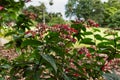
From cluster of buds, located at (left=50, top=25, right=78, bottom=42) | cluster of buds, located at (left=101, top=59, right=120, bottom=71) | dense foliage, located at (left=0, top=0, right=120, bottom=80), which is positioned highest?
cluster of buds, located at (left=50, top=25, right=78, bottom=42)

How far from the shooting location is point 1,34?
2.89m

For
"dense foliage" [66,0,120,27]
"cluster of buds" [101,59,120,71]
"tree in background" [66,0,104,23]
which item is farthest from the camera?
"tree in background" [66,0,104,23]

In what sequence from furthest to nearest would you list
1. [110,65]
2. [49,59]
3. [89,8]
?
1. [89,8]
2. [110,65]
3. [49,59]

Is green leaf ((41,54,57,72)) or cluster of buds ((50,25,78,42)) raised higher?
cluster of buds ((50,25,78,42))

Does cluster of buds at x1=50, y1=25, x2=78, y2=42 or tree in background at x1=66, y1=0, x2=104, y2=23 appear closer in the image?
cluster of buds at x1=50, y1=25, x2=78, y2=42

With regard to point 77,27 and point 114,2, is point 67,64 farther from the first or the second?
point 114,2

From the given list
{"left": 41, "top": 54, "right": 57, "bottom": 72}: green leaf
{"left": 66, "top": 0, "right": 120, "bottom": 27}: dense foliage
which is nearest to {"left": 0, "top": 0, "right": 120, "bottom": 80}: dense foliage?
{"left": 41, "top": 54, "right": 57, "bottom": 72}: green leaf

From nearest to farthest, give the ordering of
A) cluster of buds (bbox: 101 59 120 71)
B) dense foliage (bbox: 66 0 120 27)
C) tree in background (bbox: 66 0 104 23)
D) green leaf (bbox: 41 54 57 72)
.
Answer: green leaf (bbox: 41 54 57 72) → cluster of buds (bbox: 101 59 120 71) → dense foliage (bbox: 66 0 120 27) → tree in background (bbox: 66 0 104 23)

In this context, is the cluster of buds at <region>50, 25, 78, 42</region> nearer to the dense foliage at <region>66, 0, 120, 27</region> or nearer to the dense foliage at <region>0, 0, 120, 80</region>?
the dense foliage at <region>0, 0, 120, 80</region>

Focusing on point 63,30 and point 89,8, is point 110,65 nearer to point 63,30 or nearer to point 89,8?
point 63,30

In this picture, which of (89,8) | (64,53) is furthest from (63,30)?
(89,8)

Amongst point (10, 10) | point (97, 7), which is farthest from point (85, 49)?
point (97, 7)

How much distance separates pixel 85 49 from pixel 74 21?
0.46 ft

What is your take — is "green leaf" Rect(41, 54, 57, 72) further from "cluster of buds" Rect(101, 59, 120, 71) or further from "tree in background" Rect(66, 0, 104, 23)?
"tree in background" Rect(66, 0, 104, 23)
